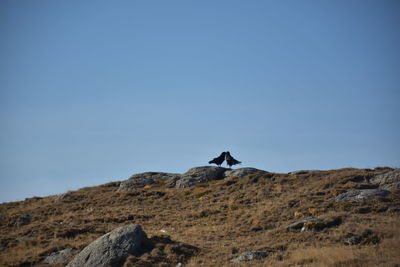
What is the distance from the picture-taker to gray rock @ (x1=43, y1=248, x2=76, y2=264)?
67.5 feet

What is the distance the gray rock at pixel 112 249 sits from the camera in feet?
60.1

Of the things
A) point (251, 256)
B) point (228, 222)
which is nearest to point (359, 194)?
point (228, 222)

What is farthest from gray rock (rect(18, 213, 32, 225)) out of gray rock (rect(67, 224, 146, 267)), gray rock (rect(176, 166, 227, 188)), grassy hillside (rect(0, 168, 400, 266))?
gray rock (rect(67, 224, 146, 267))

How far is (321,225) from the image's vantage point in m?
21.7

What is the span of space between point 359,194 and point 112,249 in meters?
16.5

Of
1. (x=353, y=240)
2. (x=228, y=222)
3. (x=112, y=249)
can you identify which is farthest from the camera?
(x=228, y=222)

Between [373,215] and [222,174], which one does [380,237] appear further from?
[222,174]

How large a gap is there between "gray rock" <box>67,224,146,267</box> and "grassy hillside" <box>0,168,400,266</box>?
606mm

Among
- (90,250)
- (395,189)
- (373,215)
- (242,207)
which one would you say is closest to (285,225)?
(373,215)

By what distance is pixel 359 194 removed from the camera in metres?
26.8

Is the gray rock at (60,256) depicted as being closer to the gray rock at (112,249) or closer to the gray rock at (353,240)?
the gray rock at (112,249)

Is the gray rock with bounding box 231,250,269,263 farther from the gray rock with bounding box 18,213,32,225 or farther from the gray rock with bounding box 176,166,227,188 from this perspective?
the gray rock with bounding box 176,166,227,188

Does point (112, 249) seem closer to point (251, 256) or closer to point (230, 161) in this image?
point (251, 256)

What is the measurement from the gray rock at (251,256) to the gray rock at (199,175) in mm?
21692
